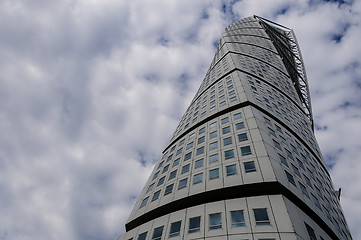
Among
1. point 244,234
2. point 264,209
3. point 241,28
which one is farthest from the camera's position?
point 241,28

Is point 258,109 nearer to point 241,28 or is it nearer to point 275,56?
point 275,56

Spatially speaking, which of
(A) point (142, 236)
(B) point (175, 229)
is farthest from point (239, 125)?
(A) point (142, 236)

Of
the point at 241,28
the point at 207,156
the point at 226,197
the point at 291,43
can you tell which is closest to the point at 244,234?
the point at 226,197

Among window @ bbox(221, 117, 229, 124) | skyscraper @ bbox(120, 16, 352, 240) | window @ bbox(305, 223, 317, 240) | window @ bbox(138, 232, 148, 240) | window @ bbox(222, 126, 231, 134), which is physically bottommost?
window @ bbox(305, 223, 317, 240)

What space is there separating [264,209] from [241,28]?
286 ft

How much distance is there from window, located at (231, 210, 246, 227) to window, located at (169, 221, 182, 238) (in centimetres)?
394

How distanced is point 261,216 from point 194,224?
4491 millimetres

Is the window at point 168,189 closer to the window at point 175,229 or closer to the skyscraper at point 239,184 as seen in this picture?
the skyscraper at point 239,184

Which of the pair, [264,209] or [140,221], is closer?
[264,209]

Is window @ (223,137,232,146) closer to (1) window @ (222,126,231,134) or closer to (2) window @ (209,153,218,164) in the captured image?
(1) window @ (222,126,231,134)

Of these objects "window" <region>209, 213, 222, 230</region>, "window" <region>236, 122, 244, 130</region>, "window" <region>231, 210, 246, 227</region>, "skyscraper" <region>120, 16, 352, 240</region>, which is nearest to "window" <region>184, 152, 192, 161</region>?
"skyscraper" <region>120, 16, 352, 240</region>

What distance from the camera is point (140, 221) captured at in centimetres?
2150

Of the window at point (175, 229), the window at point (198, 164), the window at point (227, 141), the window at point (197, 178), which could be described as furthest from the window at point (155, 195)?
the window at point (227, 141)

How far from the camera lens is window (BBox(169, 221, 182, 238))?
654 inches
